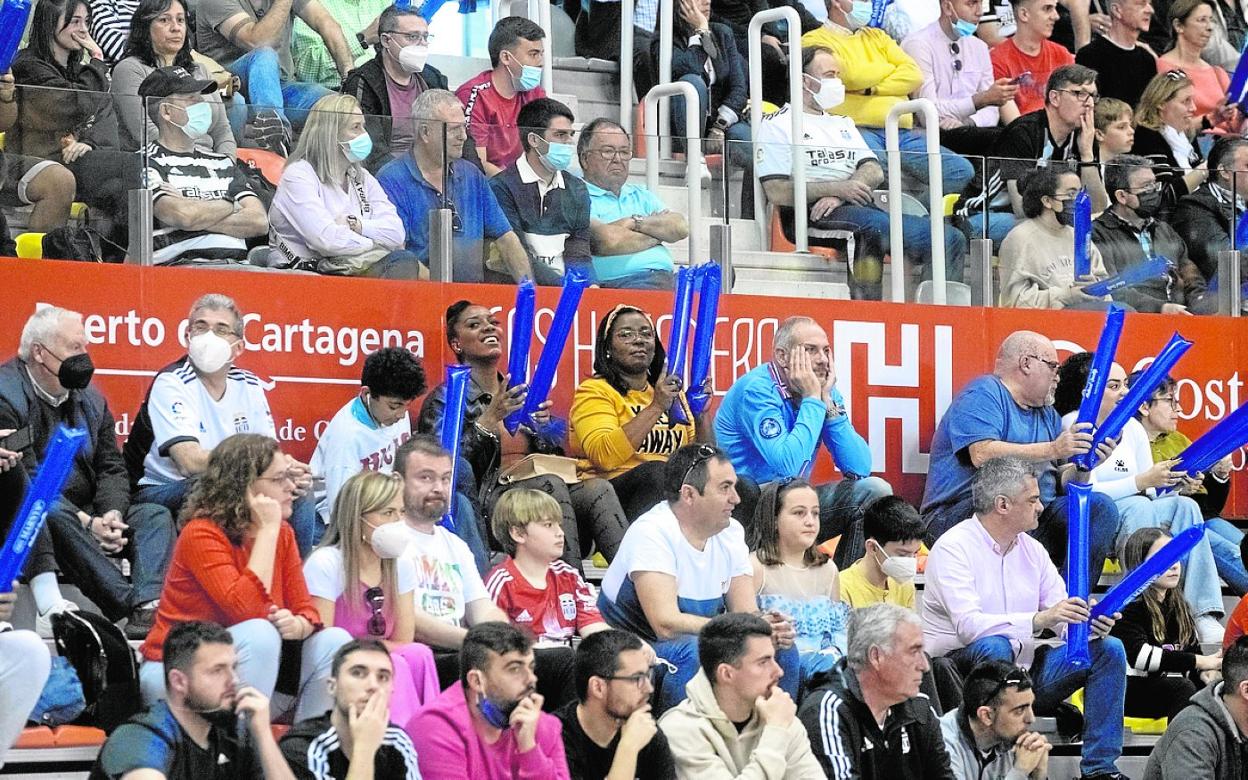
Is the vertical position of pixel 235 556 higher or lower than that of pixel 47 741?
higher

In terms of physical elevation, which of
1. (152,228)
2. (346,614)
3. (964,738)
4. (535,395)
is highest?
(152,228)

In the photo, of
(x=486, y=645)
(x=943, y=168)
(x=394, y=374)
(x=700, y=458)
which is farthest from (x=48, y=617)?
(x=943, y=168)

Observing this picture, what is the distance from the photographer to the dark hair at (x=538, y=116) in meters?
9.03

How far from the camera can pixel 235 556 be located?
6941 mm

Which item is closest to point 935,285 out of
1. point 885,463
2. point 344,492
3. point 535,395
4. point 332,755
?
point 885,463

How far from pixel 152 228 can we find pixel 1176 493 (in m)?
4.37

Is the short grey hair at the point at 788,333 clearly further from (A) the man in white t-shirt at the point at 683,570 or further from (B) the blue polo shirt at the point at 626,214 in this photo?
(A) the man in white t-shirt at the point at 683,570

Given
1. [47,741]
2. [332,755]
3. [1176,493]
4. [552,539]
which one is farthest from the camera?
[1176,493]

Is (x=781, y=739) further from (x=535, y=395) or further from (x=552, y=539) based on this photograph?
(x=535, y=395)

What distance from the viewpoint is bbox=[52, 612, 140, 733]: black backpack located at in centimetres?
705

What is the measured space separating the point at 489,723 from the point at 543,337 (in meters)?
A: 2.64

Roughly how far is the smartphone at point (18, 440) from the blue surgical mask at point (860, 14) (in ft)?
19.1

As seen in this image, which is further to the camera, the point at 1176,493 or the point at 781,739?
the point at 1176,493

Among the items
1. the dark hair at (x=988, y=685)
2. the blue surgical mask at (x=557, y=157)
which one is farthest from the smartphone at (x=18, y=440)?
the dark hair at (x=988, y=685)
